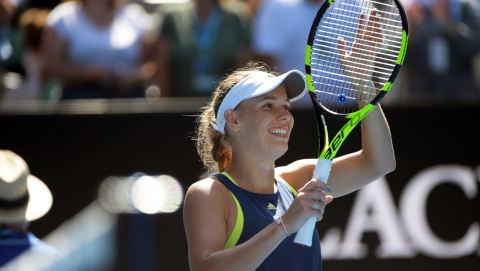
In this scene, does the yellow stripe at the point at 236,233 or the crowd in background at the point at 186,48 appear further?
the crowd in background at the point at 186,48

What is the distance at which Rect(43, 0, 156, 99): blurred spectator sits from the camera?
509 cm

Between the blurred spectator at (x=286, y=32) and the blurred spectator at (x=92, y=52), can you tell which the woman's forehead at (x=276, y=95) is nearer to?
the blurred spectator at (x=286, y=32)

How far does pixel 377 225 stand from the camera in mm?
4676

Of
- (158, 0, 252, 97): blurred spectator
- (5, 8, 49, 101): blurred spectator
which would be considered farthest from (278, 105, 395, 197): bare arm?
(5, 8, 49, 101): blurred spectator

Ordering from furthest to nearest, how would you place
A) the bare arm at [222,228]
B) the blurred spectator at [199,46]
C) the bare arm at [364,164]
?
the blurred spectator at [199,46], the bare arm at [364,164], the bare arm at [222,228]

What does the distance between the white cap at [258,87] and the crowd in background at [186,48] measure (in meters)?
2.47

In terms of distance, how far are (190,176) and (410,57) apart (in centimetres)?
202

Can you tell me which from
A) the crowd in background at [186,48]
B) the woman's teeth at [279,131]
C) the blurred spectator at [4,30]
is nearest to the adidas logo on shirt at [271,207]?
the woman's teeth at [279,131]

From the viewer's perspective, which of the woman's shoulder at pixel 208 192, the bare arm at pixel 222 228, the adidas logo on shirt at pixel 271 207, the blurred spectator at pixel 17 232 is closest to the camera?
the bare arm at pixel 222 228

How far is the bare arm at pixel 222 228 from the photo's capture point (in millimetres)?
2170

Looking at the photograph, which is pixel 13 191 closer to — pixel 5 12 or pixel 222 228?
pixel 222 228

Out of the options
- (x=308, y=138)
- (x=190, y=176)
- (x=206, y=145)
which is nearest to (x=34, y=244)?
(x=206, y=145)

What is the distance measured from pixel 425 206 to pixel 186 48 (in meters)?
2.11

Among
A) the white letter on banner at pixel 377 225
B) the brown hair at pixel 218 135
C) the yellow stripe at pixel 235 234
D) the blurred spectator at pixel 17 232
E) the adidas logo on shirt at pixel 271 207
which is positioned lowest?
the white letter on banner at pixel 377 225
